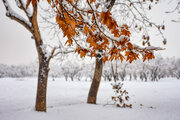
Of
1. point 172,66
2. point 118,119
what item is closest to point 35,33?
point 118,119

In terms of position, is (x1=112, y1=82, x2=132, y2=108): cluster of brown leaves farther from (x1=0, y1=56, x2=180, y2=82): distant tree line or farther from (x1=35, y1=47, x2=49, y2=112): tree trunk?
(x1=0, y1=56, x2=180, y2=82): distant tree line

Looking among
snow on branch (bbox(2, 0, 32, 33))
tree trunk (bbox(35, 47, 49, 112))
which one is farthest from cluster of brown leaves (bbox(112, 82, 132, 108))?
snow on branch (bbox(2, 0, 32, 33))

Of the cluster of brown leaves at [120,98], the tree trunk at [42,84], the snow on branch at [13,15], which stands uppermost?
the snow on branch at [13,15]

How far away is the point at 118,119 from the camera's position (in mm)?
3707

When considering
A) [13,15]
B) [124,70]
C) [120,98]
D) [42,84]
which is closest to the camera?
[13,15]

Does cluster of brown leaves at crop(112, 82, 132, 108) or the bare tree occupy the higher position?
the bare tree

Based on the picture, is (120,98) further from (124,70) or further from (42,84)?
(124,70)

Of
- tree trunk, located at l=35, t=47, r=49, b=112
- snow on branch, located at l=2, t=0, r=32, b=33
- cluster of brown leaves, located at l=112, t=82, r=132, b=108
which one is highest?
snow on branch, located at l=2, t=0, r=32, b=33

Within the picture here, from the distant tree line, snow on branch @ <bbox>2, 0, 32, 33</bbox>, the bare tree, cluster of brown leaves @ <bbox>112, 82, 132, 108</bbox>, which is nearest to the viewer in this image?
snow on branch @ <bbox>2, 0, 32, 33</bbox>

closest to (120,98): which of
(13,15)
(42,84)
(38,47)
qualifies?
(42,84)

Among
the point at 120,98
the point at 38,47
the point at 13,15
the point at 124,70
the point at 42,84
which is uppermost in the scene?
the point at 13,15

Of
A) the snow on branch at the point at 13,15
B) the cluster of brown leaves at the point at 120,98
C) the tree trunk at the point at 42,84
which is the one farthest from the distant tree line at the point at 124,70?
the snow on branch at the point at 13,15

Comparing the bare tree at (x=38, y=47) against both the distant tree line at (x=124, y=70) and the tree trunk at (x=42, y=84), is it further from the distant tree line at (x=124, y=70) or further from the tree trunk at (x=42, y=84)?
the distant tree line at (x=124, y=70)

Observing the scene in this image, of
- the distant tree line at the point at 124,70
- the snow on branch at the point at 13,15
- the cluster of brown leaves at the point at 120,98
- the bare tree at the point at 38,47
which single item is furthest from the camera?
the distant tree line at the point at 124,70
